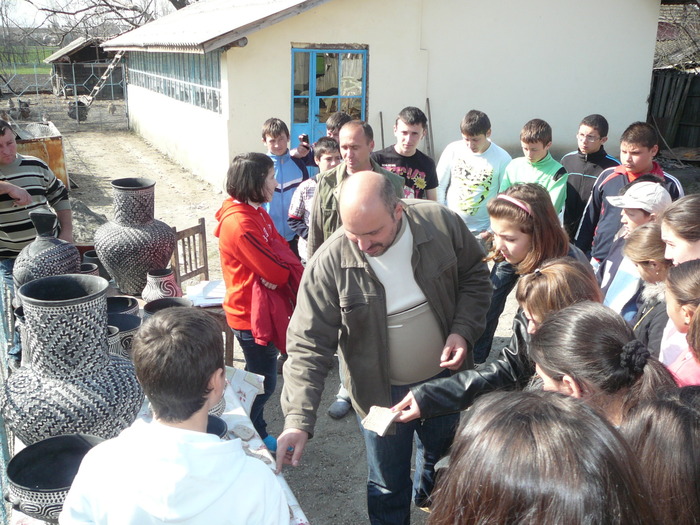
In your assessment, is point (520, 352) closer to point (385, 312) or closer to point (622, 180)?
point (385, 312)

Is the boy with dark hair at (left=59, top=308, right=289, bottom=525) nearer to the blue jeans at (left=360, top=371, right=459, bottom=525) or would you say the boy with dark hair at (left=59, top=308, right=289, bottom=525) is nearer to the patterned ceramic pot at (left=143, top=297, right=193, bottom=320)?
the blue jeans at (left=360, top=371, right=459, bottom=525)

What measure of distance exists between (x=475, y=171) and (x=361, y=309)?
284cm

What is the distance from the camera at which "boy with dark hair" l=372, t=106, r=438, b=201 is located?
4.39 metres

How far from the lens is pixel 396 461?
99.1 inches

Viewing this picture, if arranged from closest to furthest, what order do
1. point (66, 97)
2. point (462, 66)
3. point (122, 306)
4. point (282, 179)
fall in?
point (122, 306)
point (282, 179)
point (462, 66)
point (66, 97)

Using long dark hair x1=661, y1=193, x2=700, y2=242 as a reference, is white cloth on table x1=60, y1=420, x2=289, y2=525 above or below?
below

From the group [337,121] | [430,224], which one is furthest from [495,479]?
[337,121]

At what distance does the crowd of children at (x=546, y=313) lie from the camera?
3.24 feet

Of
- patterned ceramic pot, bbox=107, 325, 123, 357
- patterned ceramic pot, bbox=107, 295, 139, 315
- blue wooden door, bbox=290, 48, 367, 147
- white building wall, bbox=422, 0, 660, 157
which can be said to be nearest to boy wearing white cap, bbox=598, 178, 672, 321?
patterned ceramic pot, bbox=107, 325, 123, 357

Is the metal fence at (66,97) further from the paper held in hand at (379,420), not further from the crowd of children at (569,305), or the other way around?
the paper held in hand at (379,420)

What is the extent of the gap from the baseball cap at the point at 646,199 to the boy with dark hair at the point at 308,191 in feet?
6.37

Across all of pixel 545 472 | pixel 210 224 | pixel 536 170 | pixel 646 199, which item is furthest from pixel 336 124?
pixel 210 224

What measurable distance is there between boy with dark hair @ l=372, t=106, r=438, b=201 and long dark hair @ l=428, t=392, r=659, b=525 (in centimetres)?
342

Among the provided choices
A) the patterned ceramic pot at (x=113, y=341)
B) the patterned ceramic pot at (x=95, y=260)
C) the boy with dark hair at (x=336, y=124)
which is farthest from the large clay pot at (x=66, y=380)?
the boy with dark hair at (x=336, y=124)
